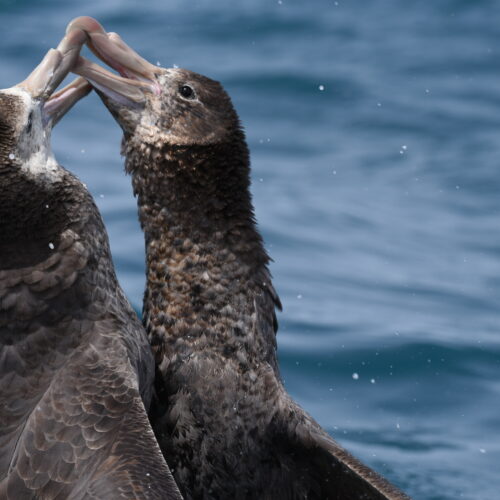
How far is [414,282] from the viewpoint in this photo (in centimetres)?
1049

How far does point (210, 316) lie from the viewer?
593 centimetres

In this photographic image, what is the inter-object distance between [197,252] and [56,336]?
0.75 meters

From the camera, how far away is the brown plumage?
587 cm

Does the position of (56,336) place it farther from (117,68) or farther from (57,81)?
(117,68)

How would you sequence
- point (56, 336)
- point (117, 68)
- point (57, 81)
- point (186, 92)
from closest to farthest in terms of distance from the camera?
point (56, 336) < point (57, 81) < point (186, 92) < point (117, 68)

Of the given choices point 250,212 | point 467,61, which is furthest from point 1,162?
point 467,61

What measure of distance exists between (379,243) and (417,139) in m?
1.34

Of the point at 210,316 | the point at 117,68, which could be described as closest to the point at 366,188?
the point at 117,68

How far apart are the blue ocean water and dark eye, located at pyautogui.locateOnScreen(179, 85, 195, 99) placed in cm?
353

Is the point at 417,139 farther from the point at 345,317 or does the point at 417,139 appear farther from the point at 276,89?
the point at 345,317

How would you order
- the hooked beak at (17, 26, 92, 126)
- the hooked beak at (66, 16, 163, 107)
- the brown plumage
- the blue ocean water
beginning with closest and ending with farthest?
the hooked beak at (17, 26, 92, 126)
the brown plumage
the hooked beak at (66, 16, 163, 107)
the blue ocean water

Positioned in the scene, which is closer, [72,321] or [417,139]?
[72,321]

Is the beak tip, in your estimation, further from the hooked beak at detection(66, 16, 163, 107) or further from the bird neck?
the bird neck

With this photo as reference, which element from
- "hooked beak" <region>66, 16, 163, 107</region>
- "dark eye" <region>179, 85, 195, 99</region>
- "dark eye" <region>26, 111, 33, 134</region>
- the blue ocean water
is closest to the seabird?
"dark eye" <region>26, 111, 33, 134</region>
